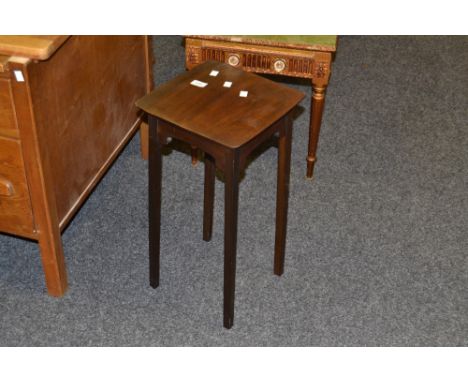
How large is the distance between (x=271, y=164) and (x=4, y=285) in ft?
3.95

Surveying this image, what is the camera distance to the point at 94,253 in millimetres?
2594

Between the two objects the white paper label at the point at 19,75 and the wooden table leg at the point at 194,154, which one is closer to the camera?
the white paper label at the point at 19,75

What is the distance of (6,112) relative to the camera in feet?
6.45

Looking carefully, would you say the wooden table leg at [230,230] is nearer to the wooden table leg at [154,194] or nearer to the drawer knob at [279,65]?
the wooden table leg at [154,194]

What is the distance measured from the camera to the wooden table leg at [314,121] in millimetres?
2697

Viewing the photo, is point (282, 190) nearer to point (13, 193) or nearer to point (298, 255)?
point (298, 255)

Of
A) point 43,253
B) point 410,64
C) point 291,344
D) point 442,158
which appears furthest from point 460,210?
point 43,253

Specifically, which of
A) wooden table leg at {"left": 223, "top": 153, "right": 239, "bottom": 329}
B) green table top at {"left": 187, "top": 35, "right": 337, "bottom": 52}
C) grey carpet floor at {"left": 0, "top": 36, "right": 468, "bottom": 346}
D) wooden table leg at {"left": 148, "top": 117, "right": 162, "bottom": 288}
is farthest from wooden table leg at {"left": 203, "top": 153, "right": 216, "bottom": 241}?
green table top at {"left": 187, "top": 35, "right": 337, "bottom": 52}

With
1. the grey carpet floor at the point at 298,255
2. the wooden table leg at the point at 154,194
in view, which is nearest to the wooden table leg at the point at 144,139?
the grey carpet floor at the point at 298,255

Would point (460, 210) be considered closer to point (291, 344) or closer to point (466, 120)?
point (466, 120)

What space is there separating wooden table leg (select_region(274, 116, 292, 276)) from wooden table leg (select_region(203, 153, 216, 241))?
0.27 m

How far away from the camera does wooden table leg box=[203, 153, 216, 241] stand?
2414 millimetres

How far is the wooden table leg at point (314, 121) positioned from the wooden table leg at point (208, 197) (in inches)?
21.1

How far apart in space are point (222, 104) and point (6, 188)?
0.70 metres
